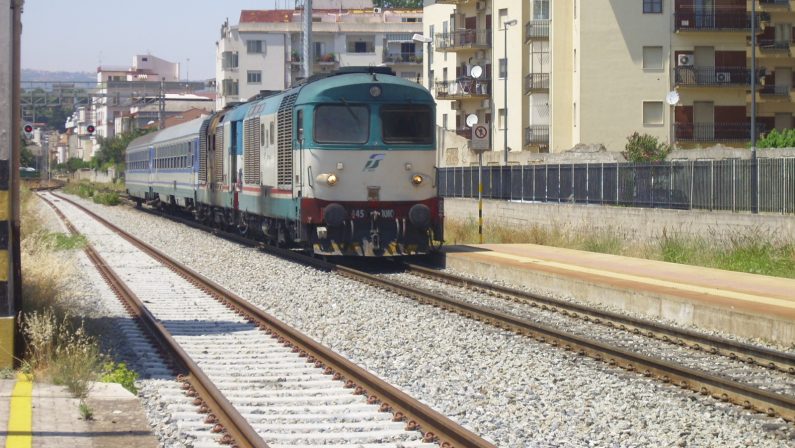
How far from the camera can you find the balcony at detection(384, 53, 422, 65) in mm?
96562

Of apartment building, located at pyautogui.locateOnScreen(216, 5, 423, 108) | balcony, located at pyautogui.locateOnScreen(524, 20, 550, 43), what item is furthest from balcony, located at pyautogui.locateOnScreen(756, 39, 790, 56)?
apartment building, located at pyautogui.locateOnScreen(216, 5, 423, 108)

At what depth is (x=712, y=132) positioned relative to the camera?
52.9 m

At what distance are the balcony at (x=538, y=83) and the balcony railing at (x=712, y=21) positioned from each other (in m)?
7.65

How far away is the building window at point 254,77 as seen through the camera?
10312 centimetres

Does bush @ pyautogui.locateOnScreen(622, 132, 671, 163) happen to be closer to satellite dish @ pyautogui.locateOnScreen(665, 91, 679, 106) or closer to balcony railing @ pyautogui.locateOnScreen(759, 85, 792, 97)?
satellite dish @ pyautogui.locateOnScreen(665, 91, 679, 106)

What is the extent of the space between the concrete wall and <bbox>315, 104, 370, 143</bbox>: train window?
22.8 ft

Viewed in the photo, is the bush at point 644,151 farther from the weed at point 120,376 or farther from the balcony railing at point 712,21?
the weed at point 120,376

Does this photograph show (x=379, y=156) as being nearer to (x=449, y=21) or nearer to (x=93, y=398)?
(x=93, y=398)

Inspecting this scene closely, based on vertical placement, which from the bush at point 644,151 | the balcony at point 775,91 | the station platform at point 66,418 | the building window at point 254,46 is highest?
the building window at point 254,46

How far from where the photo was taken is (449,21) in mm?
69562

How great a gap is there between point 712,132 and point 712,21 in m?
4.87

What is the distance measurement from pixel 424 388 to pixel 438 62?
6342 cm

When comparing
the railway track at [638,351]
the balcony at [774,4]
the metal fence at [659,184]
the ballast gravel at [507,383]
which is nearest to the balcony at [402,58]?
the balcony at [774,4]

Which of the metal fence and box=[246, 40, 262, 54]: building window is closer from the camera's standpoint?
the metal fence
